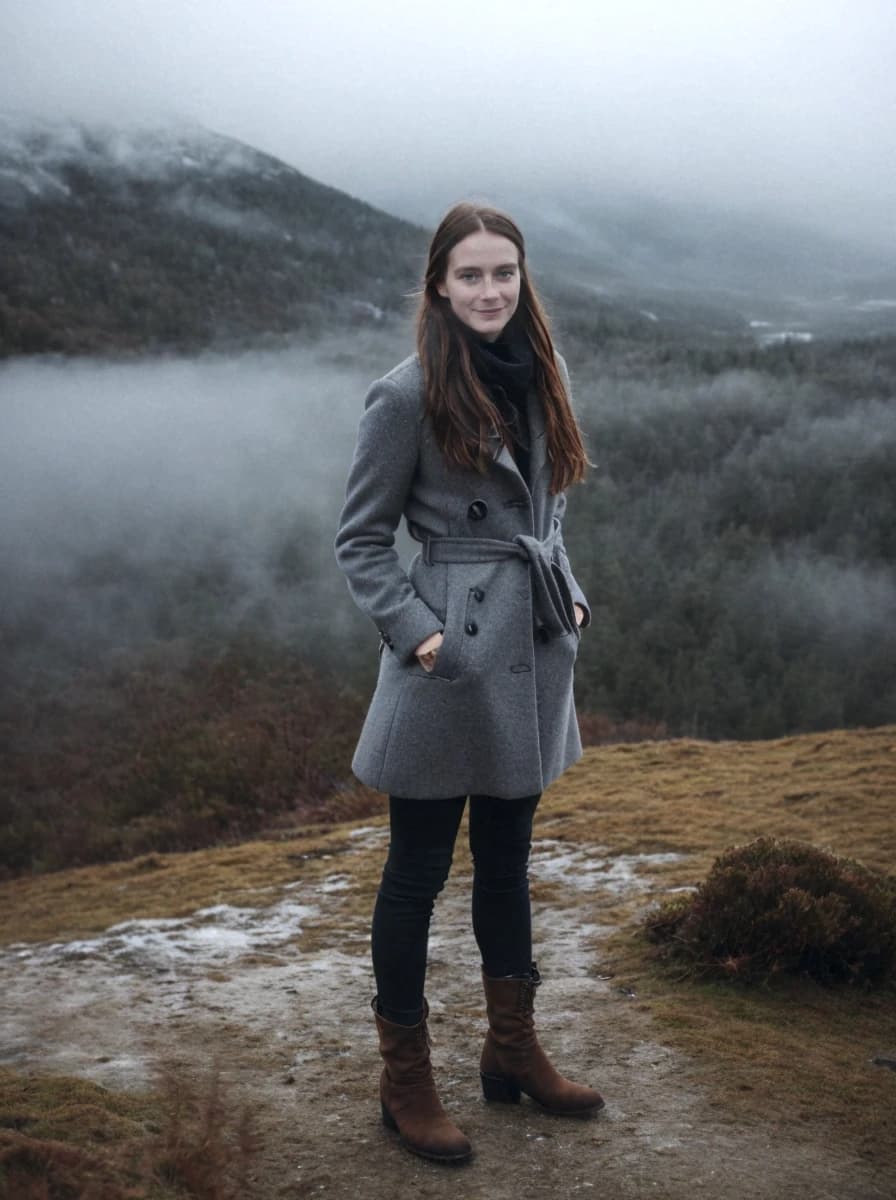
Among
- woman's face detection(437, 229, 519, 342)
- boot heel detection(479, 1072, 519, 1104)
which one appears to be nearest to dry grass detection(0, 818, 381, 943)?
boot heel detection(479, 1072, 519, 1104)

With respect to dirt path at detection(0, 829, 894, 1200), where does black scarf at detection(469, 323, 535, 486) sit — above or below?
above

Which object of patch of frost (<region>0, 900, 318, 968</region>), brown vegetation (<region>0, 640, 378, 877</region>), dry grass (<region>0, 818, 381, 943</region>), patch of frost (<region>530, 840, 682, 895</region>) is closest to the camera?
patch of frost (<region>0, 900, 318, 968</region>)

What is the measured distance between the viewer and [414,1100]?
8.07 feet

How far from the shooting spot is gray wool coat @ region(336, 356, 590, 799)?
2.39 m

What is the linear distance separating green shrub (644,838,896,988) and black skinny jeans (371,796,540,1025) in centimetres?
113

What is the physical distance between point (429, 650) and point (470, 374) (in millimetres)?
639

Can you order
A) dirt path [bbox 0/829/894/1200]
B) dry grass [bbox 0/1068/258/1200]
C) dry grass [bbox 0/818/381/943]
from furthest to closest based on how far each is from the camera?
dry grass [bbox 0/818/381/943] < dirt path [bbox 0/829/894/1200] < dry grass [bbox 0/1068/258/1200]

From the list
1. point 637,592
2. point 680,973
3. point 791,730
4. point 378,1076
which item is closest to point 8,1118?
point 378,1076

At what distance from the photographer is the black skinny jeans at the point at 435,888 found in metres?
2.48

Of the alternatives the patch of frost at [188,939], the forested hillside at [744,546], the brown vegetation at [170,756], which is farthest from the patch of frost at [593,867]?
the forested hillside at [744,546]

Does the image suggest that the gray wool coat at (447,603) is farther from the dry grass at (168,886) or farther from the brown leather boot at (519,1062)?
the dry grass at (168,886)

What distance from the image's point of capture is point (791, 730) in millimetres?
23812

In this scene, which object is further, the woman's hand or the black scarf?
A: the black scarf

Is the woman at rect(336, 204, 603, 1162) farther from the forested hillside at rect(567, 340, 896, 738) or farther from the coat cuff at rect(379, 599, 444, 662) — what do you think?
the forested hillside at rect(567, 340, 896, 738)
